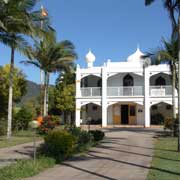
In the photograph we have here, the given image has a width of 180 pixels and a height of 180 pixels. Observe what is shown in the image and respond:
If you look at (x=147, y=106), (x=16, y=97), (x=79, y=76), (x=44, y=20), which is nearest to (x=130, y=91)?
(x=147, y=106)

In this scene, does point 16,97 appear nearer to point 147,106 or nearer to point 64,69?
point 64,69

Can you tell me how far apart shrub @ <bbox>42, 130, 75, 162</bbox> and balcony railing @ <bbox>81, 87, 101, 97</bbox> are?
2828 cm

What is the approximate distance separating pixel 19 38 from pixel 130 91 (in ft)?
68.0

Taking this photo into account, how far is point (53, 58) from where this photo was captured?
3675 centimetres

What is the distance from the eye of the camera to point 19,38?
81.3 feet

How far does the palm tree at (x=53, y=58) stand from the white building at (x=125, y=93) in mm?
6166

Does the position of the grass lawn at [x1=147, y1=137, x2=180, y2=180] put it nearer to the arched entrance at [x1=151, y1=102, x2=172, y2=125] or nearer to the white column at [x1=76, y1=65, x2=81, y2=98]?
the white column at [x1=76, y1=65, x2=81, y2=98]

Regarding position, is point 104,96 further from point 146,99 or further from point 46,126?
point 46,126

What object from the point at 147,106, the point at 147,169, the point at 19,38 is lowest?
the point at 147,169

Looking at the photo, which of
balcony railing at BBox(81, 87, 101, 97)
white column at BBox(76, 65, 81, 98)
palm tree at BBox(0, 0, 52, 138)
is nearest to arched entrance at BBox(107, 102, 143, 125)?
balcony railing at BBox(81, 87, 101, 97)

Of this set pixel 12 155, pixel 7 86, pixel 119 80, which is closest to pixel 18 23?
pixel 12 155

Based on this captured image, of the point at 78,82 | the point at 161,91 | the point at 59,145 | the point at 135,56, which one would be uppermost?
the point at 135,56

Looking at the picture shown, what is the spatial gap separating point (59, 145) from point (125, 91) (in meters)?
28.7

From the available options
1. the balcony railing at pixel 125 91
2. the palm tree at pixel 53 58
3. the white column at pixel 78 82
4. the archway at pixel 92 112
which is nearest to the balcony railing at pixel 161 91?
the balcony railing at pixel 125 91
